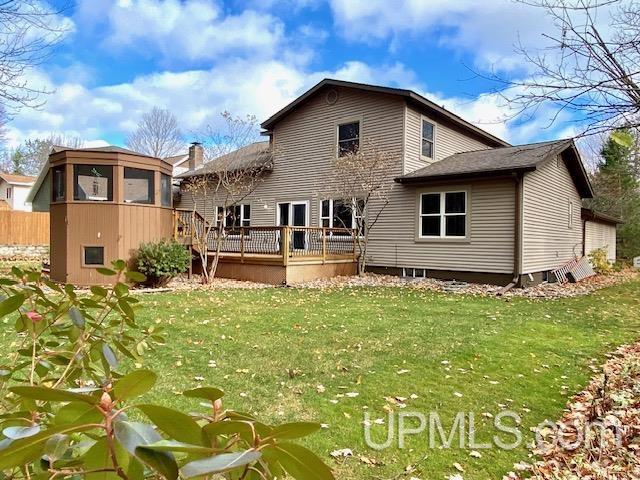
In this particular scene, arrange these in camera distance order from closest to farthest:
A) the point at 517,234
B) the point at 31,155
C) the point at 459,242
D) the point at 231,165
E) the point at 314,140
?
the point at 517,234 → the point at 459,242 → the point at 314,140 → the point at 231,165 → the point at 31,155

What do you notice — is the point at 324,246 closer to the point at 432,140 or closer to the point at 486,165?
the point at 486,165

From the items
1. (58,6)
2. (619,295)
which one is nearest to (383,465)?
(58,6)

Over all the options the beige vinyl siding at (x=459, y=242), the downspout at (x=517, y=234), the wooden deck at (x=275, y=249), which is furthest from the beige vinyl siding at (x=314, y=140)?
the downspout at (x=517, y=234)

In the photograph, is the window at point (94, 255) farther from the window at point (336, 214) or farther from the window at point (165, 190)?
the window at point (336, 214)

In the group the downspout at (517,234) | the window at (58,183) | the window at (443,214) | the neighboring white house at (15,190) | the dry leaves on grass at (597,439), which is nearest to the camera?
the dry leaves on grass at (597,439)

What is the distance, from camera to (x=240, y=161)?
724 inches

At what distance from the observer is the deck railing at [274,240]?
42.8 ft

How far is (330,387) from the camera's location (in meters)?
4.29

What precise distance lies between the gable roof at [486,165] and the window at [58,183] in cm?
973

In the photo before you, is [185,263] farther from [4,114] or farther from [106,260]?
[4,114]

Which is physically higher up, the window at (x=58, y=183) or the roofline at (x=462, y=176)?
the roofline at (x=462, y=176)

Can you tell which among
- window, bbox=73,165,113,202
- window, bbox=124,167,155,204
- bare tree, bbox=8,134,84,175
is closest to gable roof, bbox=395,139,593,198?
window, bbox=124,167,155,204

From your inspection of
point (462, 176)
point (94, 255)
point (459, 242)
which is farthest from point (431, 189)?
point (94, 255)

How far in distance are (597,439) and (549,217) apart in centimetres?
1296
